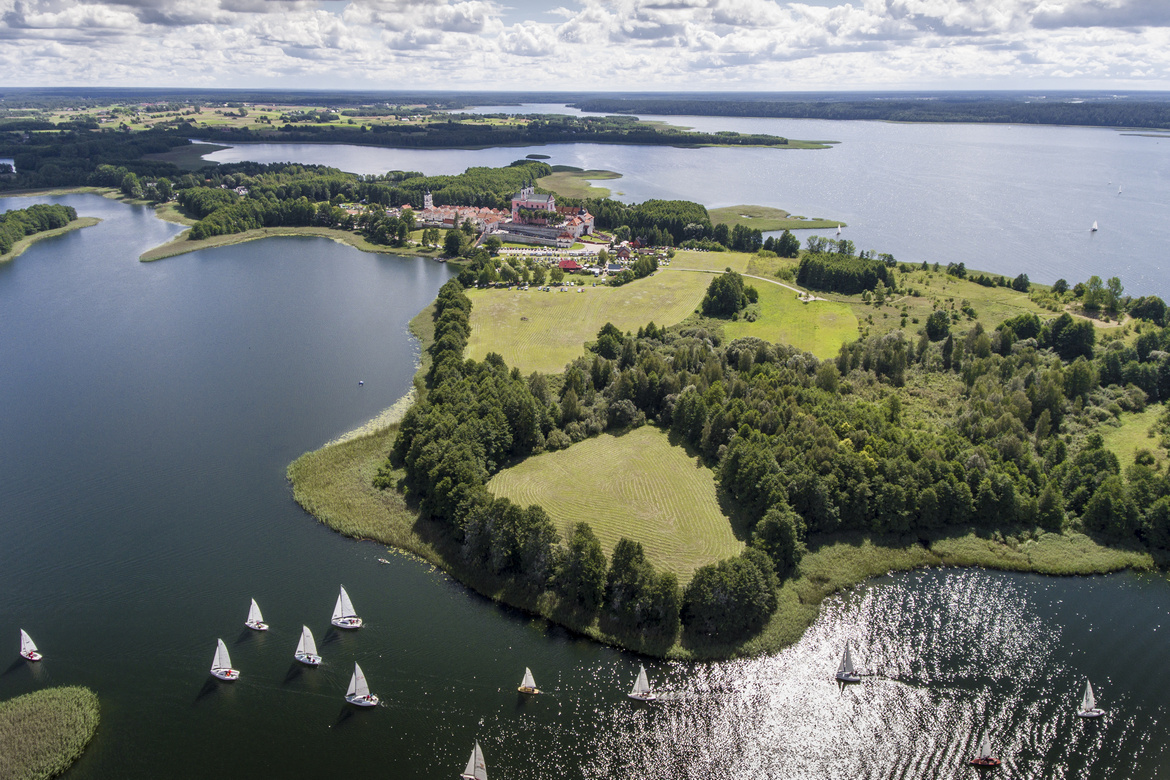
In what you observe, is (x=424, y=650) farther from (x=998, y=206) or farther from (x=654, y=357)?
(x=998, y=206)

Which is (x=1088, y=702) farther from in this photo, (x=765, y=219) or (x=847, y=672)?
(x=765, y=219)

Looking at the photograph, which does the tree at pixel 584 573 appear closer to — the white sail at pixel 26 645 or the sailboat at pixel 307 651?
the sailboat at pixel 307 651

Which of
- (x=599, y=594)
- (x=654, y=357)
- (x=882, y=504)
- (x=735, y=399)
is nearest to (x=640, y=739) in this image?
(x=599, y=594)

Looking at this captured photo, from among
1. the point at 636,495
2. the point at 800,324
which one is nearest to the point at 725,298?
the point at 800,324

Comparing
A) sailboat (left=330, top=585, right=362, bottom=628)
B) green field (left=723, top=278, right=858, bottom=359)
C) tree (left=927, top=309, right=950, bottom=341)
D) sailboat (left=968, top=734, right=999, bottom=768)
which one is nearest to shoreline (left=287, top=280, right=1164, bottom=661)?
sailboat (left=330, top=585, right=362, bottom=628)

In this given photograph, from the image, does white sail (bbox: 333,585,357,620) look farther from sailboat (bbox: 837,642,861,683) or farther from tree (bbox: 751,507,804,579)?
sailboat (bbox: 837,642,861,683)
